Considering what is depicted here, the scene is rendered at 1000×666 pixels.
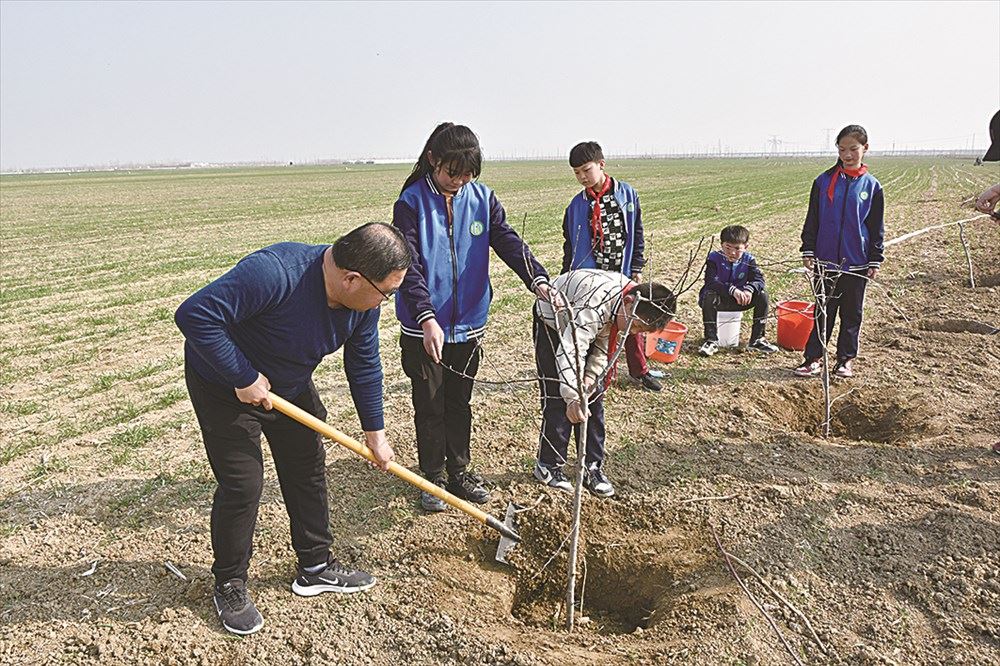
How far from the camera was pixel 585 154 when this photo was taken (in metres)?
4.50

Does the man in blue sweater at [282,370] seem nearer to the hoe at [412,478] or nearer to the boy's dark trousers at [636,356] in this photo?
the hoe at [412,478]

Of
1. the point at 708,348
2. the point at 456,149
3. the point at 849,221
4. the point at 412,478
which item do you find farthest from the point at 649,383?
the point at 456,149

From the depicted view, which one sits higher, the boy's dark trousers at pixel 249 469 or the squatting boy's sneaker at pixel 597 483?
the boy's dark trousers at pixel 249 469

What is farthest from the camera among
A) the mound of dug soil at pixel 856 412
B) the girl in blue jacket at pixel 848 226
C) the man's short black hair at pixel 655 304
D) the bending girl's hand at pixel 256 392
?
the girl in blue jacket at pixel 848 226

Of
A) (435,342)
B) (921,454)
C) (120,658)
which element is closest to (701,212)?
(921,454)

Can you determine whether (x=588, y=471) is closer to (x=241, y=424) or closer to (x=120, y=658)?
(x=241, y=424)

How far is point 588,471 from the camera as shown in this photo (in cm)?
411

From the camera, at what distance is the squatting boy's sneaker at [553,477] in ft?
13.6

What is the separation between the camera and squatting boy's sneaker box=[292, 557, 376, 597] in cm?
319

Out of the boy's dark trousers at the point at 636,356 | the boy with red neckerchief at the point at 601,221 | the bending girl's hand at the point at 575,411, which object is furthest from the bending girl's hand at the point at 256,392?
the boy's dark trousers at the point at 636,356

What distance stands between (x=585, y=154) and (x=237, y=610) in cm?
335

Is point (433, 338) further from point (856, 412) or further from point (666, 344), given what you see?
point (856, 412)

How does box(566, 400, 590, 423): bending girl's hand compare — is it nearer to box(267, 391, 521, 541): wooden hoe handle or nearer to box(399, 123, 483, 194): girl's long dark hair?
box(267, 391, 521, 541): wooden hoe handle

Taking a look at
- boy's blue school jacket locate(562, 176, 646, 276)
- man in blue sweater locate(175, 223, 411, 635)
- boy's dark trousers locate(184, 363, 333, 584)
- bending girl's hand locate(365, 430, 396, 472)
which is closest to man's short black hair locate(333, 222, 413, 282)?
man in blue sweater locate(175, 223, 411, 635)
